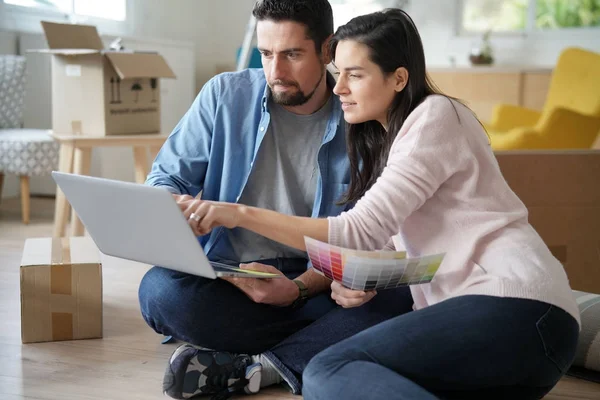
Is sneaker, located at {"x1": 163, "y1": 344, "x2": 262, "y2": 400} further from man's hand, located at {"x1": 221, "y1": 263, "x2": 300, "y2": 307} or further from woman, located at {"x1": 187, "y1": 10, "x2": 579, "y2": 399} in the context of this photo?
woman, located at {"x1": 187, "y1": 10, "x2": 579, "y2": 399}

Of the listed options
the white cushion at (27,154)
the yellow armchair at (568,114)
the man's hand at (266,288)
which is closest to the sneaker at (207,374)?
the man's hand at (266,288)

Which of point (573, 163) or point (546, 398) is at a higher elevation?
point (573, 163)

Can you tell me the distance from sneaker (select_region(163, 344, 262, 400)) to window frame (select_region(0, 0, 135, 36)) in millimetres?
3095

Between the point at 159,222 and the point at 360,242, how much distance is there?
34cm

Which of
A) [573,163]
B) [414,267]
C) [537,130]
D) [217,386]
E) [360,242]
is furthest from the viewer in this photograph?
[537,130]

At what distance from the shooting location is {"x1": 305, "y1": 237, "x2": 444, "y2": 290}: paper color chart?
1.22 metres

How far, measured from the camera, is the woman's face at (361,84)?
4.76 ft

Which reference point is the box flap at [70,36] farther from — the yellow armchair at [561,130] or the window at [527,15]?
the window at [527,15]

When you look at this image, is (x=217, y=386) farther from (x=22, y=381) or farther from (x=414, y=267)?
(x=414, y=267)

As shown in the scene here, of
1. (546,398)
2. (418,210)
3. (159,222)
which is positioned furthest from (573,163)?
(159,222)

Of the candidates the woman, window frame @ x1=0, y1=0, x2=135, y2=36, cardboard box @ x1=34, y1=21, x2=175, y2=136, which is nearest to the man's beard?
the woman

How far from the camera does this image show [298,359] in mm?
1715

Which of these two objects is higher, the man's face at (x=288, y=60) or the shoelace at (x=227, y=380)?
the man's face at (x=288, y=60)

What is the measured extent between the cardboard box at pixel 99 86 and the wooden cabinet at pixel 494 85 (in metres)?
2.80
